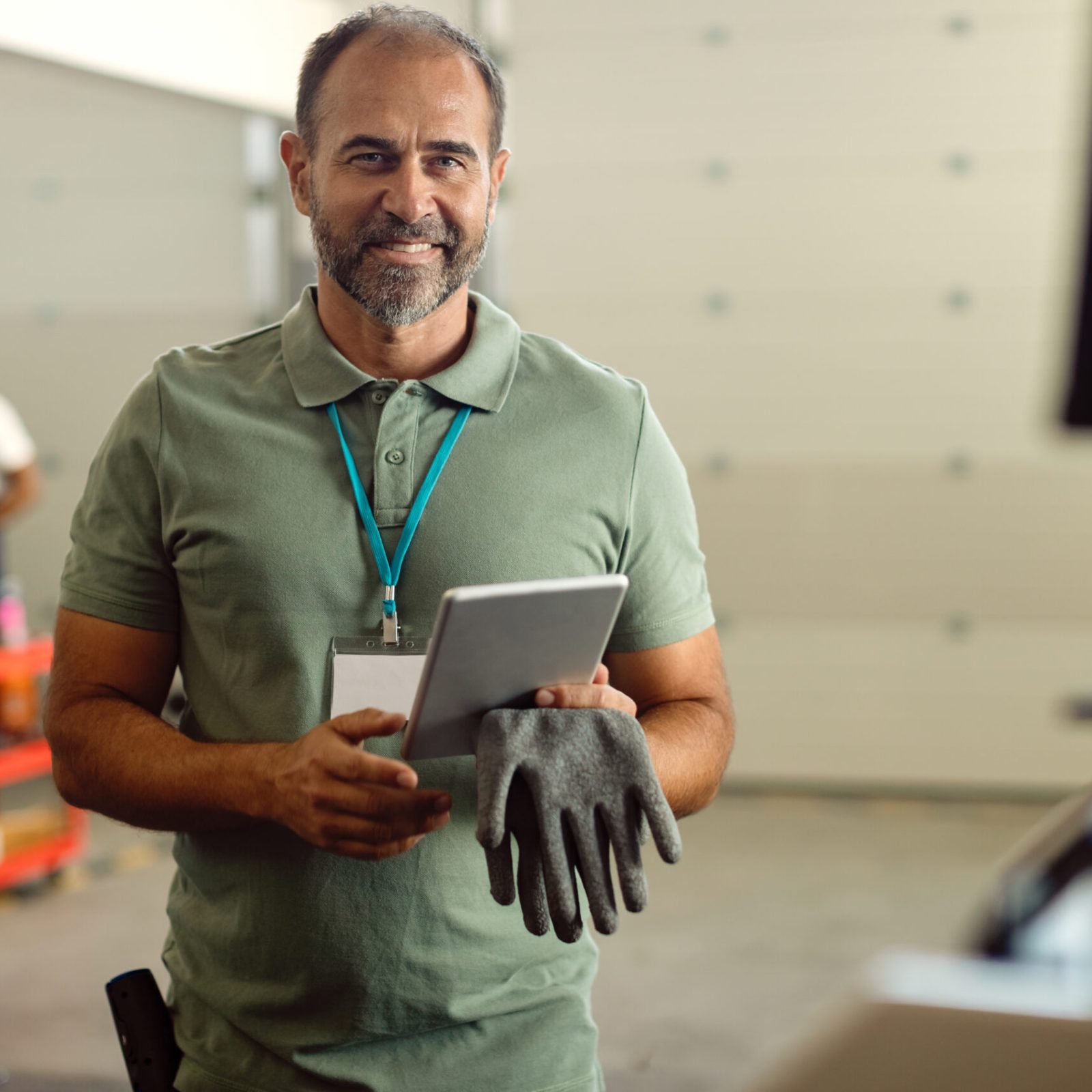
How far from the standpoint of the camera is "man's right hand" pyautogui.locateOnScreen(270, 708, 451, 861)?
115cm

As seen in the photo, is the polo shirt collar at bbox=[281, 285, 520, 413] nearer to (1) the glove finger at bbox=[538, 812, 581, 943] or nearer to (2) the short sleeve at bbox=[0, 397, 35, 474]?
(1) the glove finger at bbox=[538, 812, 581, 943]

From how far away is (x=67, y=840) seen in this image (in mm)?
4602

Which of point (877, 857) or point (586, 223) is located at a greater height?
point (586, 223)

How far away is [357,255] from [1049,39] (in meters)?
5.06

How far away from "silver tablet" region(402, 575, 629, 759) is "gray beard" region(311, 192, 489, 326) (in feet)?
1.43

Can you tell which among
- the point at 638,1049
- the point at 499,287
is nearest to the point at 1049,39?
the point at 499,287

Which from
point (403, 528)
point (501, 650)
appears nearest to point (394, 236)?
point (403, 528)

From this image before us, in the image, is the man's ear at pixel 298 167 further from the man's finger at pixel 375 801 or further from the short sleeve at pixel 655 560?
the man's finger at pixel 375 801

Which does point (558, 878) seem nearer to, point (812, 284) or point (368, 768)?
point (368, 768)

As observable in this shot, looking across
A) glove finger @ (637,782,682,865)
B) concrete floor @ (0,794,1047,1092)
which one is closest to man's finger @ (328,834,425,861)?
glove finger @ (637,782,682,865)

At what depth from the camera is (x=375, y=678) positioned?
1334 mm

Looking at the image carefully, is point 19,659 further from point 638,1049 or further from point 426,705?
point 426,705

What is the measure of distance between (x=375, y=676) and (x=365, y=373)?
1.22 ft

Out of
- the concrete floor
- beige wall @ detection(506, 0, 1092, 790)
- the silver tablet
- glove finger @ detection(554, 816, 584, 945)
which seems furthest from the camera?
beige wall @ detection(506, 0, 1092, 790)
